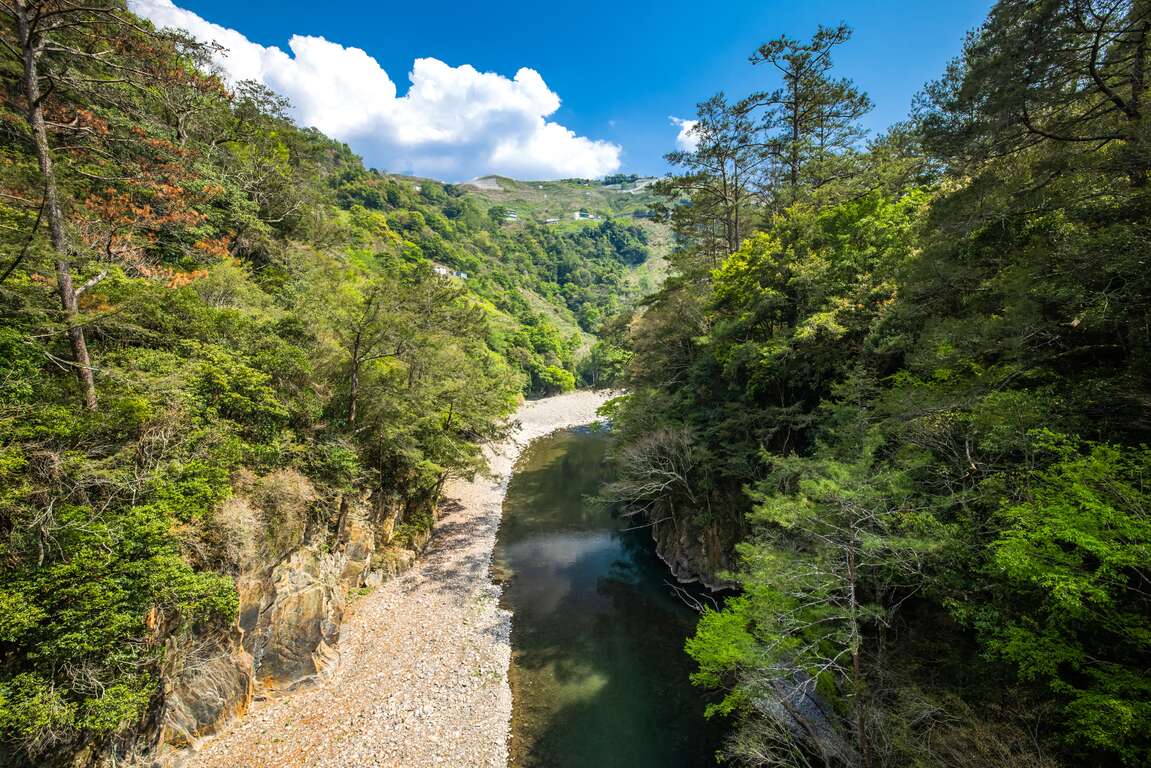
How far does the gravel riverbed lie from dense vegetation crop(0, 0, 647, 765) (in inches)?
107

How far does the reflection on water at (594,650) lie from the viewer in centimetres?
1029

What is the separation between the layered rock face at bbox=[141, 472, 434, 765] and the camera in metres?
7.85

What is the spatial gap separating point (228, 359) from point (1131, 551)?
15.3 metres

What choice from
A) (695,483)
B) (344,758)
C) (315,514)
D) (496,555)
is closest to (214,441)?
(315,514)

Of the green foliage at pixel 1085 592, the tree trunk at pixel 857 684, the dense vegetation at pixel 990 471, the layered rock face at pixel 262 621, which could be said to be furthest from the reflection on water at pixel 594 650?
the green foliage at pixel 1085 592

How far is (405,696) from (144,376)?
9.75 m

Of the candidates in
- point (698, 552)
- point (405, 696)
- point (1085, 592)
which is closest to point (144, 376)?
point (405, 696)

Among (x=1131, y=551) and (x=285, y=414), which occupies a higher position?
(x=285, y=414)

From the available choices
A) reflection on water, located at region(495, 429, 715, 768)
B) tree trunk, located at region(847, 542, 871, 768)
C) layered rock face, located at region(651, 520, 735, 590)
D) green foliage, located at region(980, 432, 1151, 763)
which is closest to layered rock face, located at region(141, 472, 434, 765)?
reflection on water, located at region(495, 429, 715, 768)

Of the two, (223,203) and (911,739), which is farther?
(223,203)

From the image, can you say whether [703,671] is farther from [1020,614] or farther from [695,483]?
[695,483]

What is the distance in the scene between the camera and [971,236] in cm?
832

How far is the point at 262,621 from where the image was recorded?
947 cm

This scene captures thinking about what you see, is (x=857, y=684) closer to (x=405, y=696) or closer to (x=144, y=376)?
(x=405, y=696)
